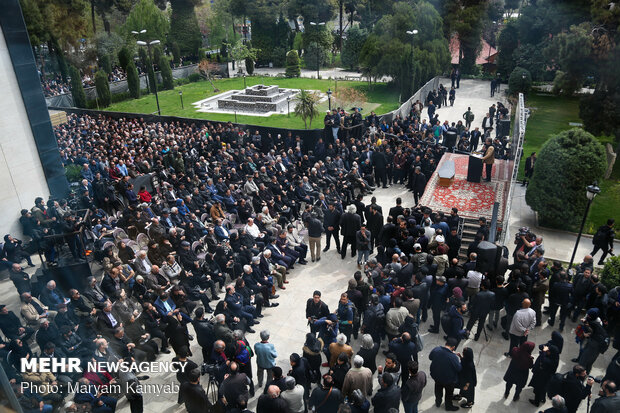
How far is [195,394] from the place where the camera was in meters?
6.48

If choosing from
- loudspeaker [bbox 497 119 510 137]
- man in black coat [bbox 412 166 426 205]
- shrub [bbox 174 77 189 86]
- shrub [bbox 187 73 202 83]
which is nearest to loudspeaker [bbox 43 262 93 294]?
man in black coat [bbox 412 166 426 205]

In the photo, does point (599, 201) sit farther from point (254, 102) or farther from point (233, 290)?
point (254, 102)

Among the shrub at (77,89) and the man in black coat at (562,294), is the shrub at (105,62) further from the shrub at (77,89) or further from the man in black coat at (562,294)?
the man in black coat at (562,294)

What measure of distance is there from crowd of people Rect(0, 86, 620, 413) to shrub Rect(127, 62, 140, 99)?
2138 cm

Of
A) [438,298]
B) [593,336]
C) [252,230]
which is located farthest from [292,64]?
[593,336]

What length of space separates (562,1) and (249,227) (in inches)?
1013

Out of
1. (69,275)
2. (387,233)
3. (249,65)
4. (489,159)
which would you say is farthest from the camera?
(249,65)

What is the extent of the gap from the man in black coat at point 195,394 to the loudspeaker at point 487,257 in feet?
20.3

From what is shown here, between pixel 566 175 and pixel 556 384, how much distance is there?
27.3 feet

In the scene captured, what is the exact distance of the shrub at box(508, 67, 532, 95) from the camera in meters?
27.5

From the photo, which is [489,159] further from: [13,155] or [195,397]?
[13,155]

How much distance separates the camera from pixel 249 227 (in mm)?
11492

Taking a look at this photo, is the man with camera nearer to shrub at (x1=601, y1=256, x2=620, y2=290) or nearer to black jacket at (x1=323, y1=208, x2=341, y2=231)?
shrub at (x1=601, y1=256, x2=620, y2=290)

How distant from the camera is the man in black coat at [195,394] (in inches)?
254
